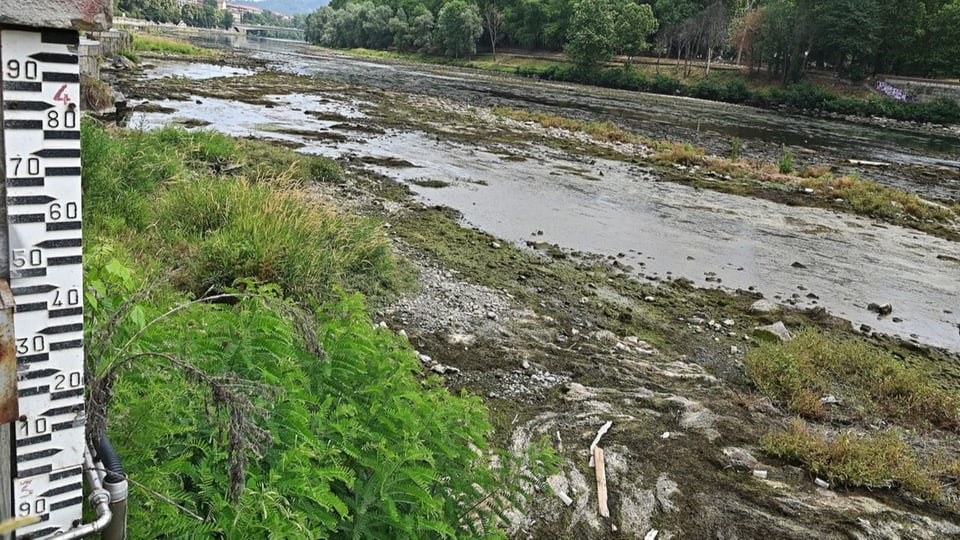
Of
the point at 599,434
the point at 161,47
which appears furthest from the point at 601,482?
the point at 161,47

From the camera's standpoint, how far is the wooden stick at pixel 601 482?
5.21 meters

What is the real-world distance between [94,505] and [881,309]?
12.3 m

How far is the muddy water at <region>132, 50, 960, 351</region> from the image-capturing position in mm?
12281

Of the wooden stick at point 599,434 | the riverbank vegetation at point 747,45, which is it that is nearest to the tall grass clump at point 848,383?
the wooden stick at point 599,434

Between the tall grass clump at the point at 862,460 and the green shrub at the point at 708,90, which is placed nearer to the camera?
the tall grass clump at the point at 862,460

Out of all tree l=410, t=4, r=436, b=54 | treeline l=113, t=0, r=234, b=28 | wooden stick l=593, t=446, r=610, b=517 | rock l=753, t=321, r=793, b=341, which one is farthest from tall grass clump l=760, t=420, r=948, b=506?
tree l=410, t=4, r=436, b=54

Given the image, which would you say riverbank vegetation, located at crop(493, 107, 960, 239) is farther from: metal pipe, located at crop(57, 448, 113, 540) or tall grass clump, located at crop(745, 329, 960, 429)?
metal pipe, located at crop(57, 448, 113, 540)

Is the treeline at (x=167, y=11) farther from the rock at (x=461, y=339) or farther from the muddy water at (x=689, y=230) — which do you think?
the rock at (x=461, y=339)

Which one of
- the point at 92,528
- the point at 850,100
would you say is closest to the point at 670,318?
the point at 92,528

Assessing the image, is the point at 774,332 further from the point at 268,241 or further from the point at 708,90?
the point at 708,90

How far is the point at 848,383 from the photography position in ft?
26.3

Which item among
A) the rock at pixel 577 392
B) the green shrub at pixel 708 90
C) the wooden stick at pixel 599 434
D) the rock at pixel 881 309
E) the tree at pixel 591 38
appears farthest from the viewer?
the tree at pixel 591 38

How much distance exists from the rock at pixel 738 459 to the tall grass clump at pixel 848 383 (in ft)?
4.33

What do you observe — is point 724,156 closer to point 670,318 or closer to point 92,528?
point 670,318
